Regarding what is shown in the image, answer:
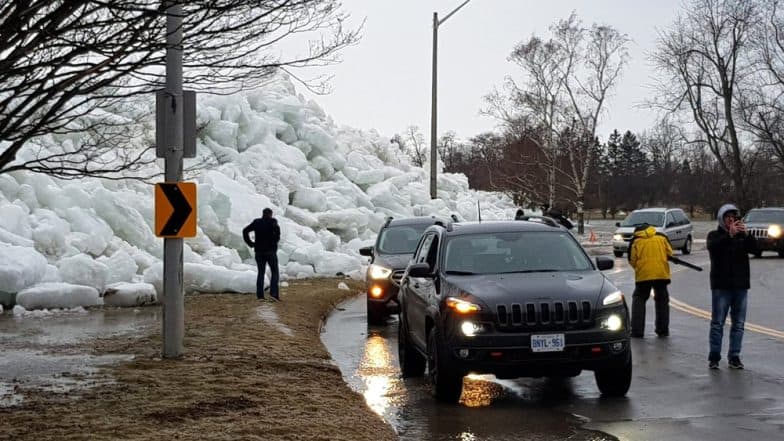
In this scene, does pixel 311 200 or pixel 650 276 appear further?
pixel 311 200

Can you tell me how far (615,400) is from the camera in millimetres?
8828

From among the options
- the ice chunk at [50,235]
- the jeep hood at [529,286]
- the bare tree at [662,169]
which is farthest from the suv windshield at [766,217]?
the bare tree at [662,169]

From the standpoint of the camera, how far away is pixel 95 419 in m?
7.52

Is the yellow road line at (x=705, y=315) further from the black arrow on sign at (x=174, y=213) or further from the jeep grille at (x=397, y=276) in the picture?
the black arrow on sign at (x=174, y=213)

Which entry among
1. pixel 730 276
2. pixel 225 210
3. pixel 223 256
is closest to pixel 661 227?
pixel 225 210

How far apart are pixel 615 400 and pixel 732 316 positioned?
94.9 inches

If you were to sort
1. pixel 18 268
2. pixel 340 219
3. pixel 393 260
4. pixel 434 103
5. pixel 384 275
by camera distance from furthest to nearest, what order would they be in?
pixel 340 219, pixel 434 103, pixel 18 268, pixel 393 260, pixel 384 275

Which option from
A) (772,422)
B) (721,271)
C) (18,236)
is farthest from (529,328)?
(18,236)

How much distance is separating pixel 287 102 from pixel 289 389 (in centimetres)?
2995

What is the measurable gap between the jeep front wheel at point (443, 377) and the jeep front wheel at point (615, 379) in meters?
1.30

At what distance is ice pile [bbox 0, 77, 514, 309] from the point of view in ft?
57.9

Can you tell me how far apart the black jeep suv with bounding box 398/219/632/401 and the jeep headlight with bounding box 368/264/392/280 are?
6087mm

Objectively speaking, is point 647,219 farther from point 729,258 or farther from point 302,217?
point 729,258

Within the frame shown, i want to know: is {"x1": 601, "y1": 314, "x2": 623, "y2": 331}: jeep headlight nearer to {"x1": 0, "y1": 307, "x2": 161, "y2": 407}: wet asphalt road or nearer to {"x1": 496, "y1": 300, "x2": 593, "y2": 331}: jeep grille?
{"x1": 496, "y1": 300, "x2": 593, "y2": 331}: jeep grille
